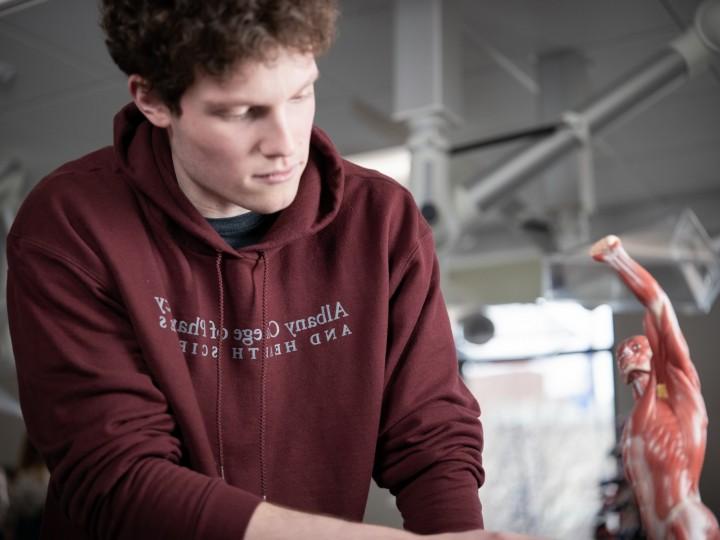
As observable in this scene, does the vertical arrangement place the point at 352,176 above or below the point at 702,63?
below

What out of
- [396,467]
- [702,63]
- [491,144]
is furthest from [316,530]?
[491,144]

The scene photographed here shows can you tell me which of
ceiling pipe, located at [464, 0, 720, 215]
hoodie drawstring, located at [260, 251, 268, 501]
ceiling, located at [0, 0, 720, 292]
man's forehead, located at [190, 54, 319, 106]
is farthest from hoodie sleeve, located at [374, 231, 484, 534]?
ceiling pipe, located at [464, 0, 720, 215]

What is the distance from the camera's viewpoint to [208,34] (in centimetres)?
71

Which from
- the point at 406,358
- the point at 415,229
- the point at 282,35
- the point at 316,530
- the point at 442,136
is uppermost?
the point at 442,136

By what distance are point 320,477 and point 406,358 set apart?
14 cm

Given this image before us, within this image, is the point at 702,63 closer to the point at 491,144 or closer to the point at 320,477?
the point at 491,144

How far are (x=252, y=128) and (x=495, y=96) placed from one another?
5.84 ft

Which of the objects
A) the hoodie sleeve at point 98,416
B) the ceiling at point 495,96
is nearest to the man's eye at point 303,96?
the hoodie sleeve at point 98,416

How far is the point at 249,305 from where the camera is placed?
0.83m

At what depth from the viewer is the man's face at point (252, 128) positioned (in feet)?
2.36

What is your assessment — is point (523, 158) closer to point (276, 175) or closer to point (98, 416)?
point (276, 175)

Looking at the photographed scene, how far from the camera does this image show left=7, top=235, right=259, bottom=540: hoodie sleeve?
0.64 metres

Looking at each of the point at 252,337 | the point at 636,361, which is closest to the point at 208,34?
the point at 252,337

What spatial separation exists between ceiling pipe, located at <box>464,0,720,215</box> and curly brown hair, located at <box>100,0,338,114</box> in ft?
4.06
